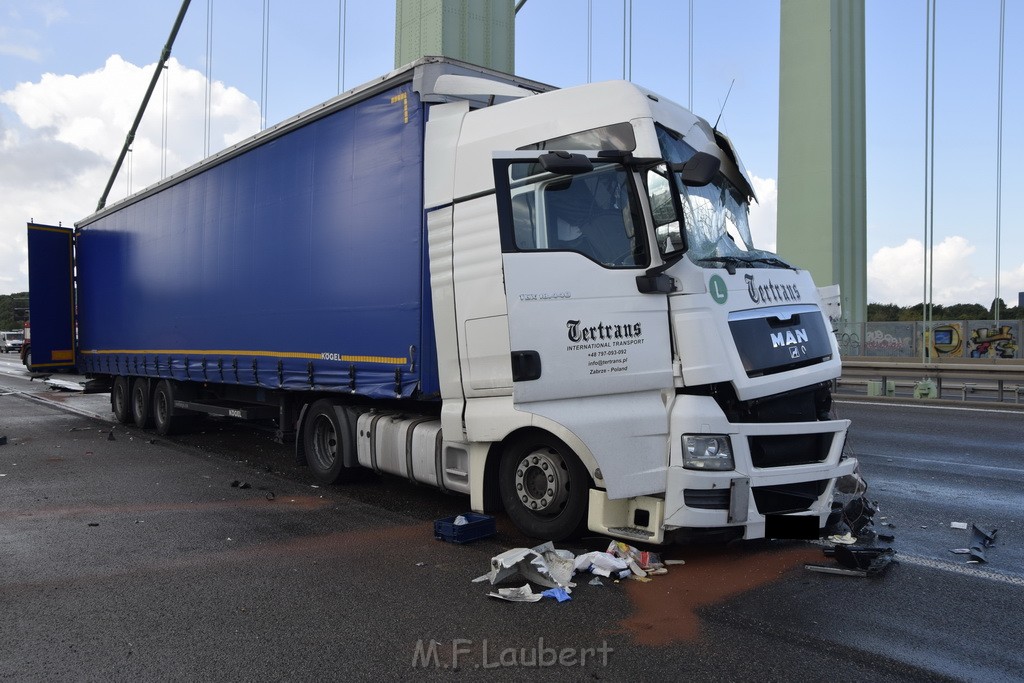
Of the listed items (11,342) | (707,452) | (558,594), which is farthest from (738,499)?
(11,342)

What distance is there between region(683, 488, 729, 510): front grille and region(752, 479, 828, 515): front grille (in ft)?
0.74

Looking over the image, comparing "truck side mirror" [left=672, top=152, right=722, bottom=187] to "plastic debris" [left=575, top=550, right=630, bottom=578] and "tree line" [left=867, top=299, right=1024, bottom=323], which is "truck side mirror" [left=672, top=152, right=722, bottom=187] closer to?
"plastic debris" [left=575, top=550, right=630, bottom=578]

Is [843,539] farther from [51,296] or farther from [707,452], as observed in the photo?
[51,296]

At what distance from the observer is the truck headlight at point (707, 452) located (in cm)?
490

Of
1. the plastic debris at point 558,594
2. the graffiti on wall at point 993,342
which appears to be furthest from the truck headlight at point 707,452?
the graffiti on wall at point 993,342

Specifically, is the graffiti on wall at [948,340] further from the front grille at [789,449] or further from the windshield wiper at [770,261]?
the front grille at [789,449]

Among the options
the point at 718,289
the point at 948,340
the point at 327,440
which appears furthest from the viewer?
the point at 948,340

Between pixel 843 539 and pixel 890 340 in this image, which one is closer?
pixel 843 539

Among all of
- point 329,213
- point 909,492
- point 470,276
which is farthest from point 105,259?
point 909,492

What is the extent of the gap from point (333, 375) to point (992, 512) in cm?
581

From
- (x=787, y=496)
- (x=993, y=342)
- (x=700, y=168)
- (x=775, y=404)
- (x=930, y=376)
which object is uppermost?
(x=700, y=168)

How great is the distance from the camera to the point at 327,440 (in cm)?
829

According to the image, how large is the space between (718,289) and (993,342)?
24.2m

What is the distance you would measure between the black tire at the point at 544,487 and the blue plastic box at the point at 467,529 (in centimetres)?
21
